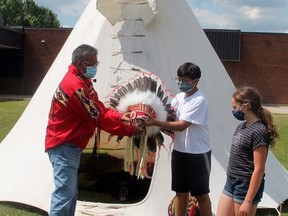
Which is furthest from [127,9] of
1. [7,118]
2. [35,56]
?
[35,56]

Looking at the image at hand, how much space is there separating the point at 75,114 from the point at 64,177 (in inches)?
19.3

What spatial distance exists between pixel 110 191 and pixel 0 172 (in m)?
1.60

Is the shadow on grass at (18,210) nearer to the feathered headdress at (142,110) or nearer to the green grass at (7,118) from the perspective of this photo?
the feathered headdress at (142,110)

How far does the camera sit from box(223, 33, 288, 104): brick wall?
2886 centimetres

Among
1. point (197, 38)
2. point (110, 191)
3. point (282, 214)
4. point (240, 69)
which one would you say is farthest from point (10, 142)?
point (240, 69)

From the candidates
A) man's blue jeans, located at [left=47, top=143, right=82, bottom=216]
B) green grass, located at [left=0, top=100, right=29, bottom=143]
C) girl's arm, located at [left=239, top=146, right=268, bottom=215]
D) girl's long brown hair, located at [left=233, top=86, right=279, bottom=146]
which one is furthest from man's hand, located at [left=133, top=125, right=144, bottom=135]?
green grass, located at [left=0, top=100, right=29, bottom=143]

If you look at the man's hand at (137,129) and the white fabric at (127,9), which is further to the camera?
the white fabric at (127,9)

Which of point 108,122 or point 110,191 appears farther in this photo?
point 110,191

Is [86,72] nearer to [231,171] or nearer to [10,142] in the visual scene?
[231,171]

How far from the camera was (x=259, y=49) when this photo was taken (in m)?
29.0

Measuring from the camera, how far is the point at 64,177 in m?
3.81

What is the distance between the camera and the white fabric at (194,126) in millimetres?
4141

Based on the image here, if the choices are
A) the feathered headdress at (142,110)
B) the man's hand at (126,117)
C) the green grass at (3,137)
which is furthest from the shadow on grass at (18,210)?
the man's hand at (126,117)

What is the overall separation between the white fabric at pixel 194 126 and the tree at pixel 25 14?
60.0 meters
